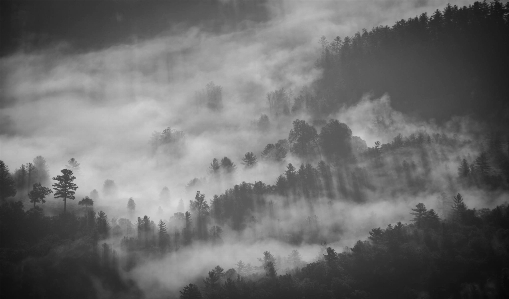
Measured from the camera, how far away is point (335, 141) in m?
186

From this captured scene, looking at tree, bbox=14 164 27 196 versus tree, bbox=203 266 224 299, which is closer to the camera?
tree, bbox=203 266 224 299

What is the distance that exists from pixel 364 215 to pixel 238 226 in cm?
5482

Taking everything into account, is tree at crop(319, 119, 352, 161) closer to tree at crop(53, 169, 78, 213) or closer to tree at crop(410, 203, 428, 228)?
tree at crop(410, 203, 428, 228)

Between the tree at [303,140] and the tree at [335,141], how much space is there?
14.9 ft

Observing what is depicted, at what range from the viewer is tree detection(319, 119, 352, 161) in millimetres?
185000

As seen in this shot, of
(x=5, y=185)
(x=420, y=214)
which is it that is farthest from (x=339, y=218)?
(x=5, y=185)

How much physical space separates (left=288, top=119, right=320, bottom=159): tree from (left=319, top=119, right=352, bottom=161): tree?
14.9 ft

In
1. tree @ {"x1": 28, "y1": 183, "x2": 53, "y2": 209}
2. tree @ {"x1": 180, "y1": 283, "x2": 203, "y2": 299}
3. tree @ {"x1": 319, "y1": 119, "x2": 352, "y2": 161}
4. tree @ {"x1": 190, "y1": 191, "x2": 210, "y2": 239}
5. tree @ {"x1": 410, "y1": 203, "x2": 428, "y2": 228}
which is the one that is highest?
tree @ {"x1": 319, "y1": 119, "x2": 352, "y2": 161}

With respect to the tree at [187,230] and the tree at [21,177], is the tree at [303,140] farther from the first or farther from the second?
the tree at [21,177]

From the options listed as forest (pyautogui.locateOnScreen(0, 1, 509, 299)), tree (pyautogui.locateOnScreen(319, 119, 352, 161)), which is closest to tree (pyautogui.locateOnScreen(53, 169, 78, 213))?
forest (pyautogui.locateOnScreen(0, 1, 509, 299))

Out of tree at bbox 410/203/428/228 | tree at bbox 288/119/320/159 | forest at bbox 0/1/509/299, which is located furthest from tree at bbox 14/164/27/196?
tree at bbox 410/203/428/228

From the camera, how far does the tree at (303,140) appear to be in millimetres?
190500

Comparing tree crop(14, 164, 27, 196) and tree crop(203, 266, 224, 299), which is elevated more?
tree crop(14, 164, 27, 196)

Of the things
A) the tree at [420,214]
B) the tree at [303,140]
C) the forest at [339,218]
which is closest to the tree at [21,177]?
the forest at [339,218]
